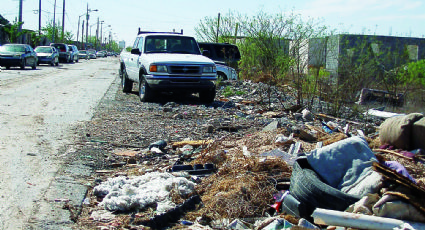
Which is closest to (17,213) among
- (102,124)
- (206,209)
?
(206,209)

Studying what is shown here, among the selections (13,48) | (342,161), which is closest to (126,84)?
(342,161)

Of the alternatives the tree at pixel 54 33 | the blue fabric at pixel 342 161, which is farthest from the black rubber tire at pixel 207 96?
the tree at pixel 54 33

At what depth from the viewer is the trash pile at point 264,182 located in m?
3.50

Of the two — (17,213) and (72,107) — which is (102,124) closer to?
(72,107)

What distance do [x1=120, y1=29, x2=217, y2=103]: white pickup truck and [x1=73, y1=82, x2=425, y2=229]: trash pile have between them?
16.6 feet

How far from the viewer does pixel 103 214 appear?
13.9 ft

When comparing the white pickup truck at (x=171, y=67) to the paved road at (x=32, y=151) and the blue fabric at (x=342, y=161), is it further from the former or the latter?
the blue fabric at (x=342, y=161)

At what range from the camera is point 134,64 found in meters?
14.2

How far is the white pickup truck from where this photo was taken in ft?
40.6

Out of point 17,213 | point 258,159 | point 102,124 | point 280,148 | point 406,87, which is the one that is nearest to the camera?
point 17,213

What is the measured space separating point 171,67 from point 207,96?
145 cm

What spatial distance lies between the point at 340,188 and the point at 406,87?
37.8 feet

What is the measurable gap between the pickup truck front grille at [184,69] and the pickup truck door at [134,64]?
1738 millimetres

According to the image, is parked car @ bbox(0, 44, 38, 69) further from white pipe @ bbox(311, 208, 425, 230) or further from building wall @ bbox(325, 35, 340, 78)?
white pipe @ bbox(311, 208, 425, 230)
